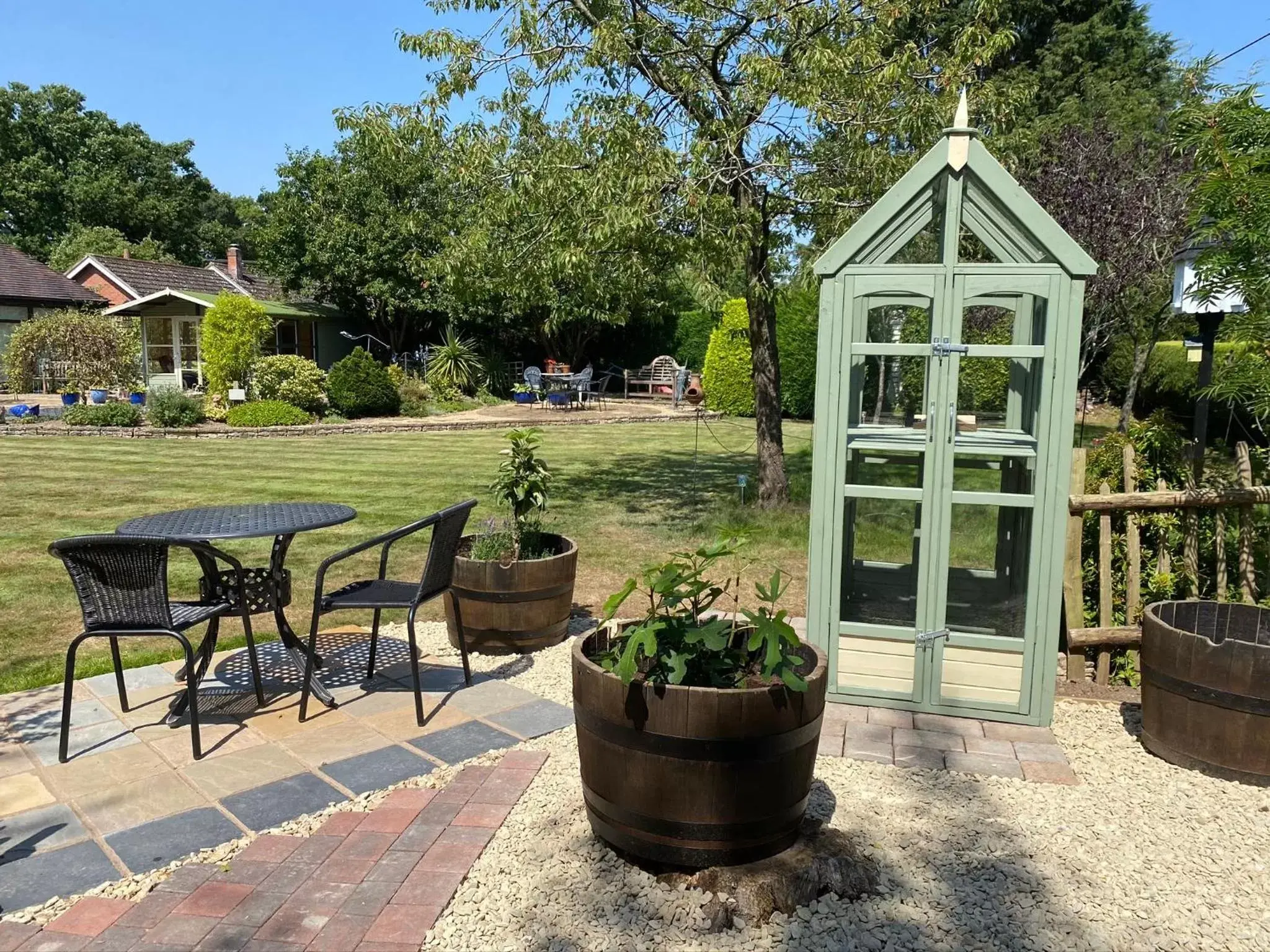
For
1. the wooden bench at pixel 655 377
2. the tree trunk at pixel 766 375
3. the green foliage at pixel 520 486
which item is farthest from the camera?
the wooden bench at pixel 655 377

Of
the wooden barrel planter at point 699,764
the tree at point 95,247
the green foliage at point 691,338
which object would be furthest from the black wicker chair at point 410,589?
the tree at point 95,247

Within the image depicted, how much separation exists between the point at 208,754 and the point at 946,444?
3509mm

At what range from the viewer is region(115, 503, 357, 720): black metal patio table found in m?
3.86

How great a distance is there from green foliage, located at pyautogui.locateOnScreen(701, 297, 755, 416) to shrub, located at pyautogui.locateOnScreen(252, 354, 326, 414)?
9.33 metres

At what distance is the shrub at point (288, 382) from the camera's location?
59.3 feet

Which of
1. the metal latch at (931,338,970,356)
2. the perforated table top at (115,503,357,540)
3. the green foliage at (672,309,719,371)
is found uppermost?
the green foliage at (672,309,719,371)

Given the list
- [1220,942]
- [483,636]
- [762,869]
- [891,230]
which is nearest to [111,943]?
[762,869]

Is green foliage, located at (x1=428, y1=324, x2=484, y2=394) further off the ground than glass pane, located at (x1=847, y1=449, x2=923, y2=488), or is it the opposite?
green foliage, located at (x1=428, y1=324, x2=484, y2=394)

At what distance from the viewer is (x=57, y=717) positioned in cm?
396

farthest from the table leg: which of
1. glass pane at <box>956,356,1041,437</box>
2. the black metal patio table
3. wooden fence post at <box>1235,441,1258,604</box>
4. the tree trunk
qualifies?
the tree trunk

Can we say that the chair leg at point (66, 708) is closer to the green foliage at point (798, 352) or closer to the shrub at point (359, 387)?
the shrub at point (359, 387)

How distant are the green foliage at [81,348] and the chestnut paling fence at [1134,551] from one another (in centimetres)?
2218

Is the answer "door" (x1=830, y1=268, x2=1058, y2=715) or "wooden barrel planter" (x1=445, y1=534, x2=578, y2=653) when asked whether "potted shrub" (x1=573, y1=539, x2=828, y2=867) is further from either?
"wooden barrel planter" (x1=445, y1=534, x2=578, y2=653)

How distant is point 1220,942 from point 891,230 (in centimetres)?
304
